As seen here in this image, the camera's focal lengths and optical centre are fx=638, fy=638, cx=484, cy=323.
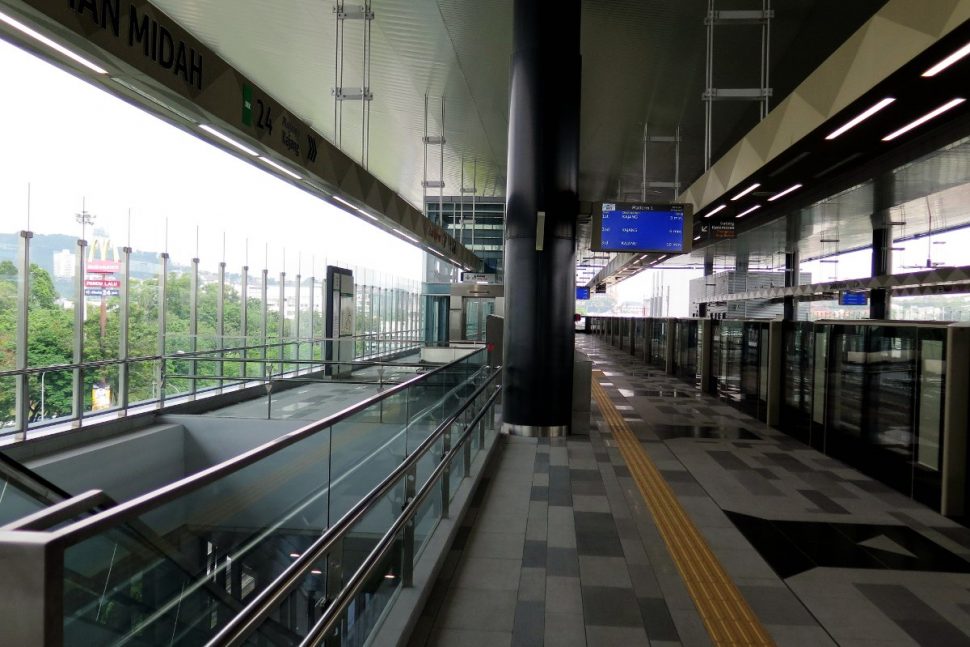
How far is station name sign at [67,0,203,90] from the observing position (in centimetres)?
262

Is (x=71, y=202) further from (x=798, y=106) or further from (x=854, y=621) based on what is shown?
(x=854, y=621)

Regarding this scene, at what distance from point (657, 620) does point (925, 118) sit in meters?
4.04

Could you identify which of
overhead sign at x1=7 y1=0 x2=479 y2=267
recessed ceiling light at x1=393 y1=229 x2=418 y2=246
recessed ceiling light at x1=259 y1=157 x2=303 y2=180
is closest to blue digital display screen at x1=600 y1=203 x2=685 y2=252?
recessed ceiling light at x1=393 y1=229 x2=418 y2=246

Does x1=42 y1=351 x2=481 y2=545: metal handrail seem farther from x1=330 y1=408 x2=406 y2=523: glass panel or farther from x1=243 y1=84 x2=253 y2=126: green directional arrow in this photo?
x1=243 y1=84 x2=253 y2=126: green directional arrow

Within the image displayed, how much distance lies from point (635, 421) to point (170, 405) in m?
6.50

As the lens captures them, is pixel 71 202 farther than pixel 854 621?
Yes

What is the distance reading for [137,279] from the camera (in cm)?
887

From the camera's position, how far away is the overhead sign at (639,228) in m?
8.42

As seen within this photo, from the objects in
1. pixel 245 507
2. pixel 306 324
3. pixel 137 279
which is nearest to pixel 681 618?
pixel 245 507

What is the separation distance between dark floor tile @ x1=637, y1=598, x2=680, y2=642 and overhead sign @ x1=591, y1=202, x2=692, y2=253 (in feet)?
18.6

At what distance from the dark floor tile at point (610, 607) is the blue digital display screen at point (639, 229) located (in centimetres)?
559

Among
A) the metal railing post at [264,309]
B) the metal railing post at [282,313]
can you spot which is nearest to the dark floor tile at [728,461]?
the metal railing post at [264,309]

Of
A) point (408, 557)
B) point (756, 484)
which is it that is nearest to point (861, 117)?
point (756, 484)

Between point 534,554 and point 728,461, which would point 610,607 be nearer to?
point 534,554
